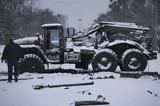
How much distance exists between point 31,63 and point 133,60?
5.03 m

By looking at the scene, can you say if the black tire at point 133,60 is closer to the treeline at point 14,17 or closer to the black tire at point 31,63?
the black tire at point 31,63

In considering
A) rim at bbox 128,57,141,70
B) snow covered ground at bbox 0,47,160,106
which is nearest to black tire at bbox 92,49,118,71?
rim at bbox 128,57,141,70

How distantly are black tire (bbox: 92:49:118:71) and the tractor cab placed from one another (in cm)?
170

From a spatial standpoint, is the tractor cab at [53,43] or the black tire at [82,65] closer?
the tractor cab at [53,43]

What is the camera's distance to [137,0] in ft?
234

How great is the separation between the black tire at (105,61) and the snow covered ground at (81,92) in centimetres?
206

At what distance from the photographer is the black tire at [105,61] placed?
21297 millimetres

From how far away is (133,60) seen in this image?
21.7 metres

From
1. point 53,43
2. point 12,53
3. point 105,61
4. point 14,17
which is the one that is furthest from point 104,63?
point 14,17

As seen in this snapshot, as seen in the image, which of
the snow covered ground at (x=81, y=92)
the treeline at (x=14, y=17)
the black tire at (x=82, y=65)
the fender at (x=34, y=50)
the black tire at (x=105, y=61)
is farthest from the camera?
the treeline at (x=14, y=17)

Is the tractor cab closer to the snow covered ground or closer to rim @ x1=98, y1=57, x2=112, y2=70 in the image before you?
rim @ x1=98, y1=57, x2=112, y2=70

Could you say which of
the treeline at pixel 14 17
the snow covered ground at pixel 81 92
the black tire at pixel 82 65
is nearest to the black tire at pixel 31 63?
the snow covered ground at pixel 81 92

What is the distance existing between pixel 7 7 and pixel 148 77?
163 ft

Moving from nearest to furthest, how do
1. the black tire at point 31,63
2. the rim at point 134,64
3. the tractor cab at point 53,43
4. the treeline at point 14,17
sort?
1. the black tire at point 31,63
2. the tractor cab at point 53,43
3. the rim at point 134,64
4. the treeline at point 14,17
